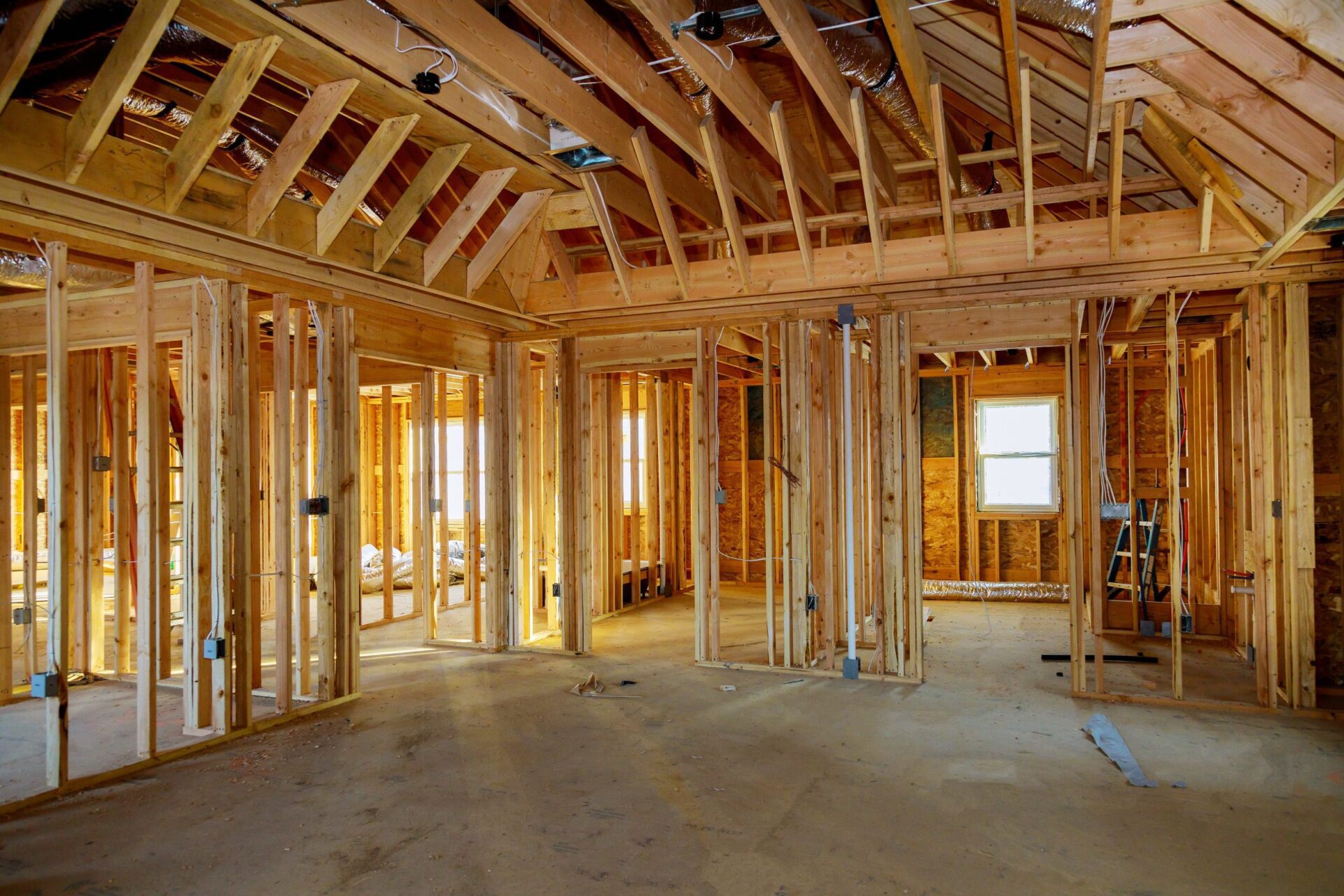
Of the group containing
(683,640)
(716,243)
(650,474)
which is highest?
(716,243)

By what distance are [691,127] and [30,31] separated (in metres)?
2.87

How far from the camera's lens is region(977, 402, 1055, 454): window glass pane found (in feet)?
31.2

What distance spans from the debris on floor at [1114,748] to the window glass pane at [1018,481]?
509 cm

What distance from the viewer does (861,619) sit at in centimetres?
637

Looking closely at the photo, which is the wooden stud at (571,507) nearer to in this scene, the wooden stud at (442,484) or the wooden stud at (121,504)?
the wooden stud at (442,484)

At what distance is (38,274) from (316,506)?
1.99 meters

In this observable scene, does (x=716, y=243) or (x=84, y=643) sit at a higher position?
(x=716, y=243)

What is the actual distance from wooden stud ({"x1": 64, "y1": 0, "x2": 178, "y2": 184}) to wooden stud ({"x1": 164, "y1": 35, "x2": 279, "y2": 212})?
305 mm

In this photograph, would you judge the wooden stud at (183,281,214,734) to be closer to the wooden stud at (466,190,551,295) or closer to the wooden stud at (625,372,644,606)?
the wooden stud at (466,190,551,295)

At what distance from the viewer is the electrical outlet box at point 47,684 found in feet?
11.9

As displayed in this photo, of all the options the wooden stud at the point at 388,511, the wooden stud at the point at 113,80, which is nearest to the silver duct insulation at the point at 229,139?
the wooden stud at the point at 113,80

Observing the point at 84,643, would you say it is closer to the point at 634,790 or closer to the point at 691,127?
the point at 634,790

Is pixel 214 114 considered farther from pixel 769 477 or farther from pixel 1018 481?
pixel 1018 481

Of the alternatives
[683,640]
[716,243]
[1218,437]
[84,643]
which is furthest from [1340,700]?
[84,643]
